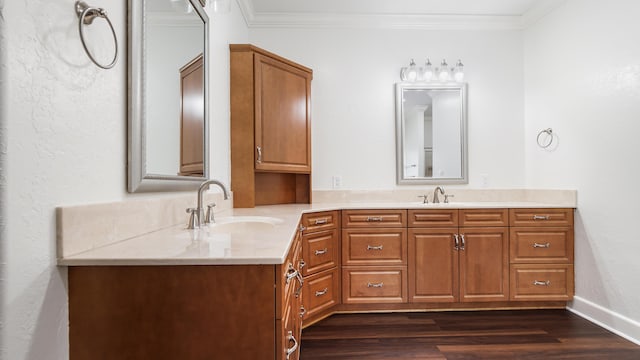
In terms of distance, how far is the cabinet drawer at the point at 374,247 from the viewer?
8.75 ft

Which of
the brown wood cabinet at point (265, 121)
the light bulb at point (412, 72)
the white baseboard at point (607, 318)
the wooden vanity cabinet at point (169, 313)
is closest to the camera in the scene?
the wooden vanity cabinet at point (169, 313)

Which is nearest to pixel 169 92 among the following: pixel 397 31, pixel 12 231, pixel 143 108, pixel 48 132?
pixel 143 108

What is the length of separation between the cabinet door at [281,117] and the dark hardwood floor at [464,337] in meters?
1.29

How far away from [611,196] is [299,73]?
2481 mm

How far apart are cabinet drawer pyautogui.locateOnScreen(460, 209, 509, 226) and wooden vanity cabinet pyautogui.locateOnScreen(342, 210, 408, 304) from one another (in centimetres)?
49

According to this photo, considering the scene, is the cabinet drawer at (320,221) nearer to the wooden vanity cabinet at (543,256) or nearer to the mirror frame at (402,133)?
the mirror frame at (402,133)

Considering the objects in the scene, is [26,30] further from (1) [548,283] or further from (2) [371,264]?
(1) [548,283]

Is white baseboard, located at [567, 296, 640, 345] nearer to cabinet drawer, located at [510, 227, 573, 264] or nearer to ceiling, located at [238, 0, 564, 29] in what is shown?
cabinet drawer, located at [510, 227, 573, 264]

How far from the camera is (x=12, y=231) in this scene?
74 centimetres

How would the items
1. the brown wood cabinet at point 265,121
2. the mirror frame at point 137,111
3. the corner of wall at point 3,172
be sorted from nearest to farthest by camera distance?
1. the corner of wall at point 3,172
2. the mirror frame at point 137,111
3. the brown wood cabinet at point 265,121

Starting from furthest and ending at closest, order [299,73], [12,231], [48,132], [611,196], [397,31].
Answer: [397,31] → [299,73] → [611,196] → [48,132] → [12,231]

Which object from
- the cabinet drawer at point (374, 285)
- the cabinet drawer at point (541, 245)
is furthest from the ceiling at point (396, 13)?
the cabinet drawer at point (374, 285)

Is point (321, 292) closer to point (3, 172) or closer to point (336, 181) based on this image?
point (336, 181)

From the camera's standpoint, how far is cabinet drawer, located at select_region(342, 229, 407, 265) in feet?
8.75
